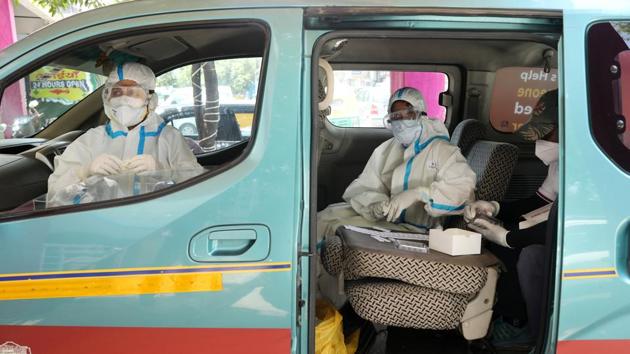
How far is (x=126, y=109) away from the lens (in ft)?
8.26

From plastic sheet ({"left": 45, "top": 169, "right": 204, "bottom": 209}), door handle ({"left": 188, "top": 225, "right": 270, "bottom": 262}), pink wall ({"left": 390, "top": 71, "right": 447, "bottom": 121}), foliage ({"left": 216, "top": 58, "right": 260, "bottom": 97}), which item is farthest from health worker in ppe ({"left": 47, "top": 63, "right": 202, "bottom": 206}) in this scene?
pink wall ({"left": 390, "top": 71, "right": 447, "bottom": 121})

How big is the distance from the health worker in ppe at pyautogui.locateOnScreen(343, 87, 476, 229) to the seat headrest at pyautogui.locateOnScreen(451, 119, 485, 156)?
0.39 m

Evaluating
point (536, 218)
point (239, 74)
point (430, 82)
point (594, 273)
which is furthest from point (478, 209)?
point (430, 82)

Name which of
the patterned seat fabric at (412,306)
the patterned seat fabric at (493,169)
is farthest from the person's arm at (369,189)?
the patterned seat fabric at (412,306)

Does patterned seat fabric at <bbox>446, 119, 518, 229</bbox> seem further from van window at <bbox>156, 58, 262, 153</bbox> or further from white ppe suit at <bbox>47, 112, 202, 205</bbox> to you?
white ppe suit at <bbox>47, 112, 202, 205</bbox>

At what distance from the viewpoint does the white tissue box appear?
228 cm

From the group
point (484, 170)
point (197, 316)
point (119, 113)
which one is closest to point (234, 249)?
point (197, 316)

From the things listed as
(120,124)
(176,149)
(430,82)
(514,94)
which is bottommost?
(176,149)

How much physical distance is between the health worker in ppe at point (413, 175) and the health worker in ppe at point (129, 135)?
114 cm

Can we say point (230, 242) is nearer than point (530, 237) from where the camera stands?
Yes

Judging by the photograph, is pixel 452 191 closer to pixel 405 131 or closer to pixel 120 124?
pixel 405 131

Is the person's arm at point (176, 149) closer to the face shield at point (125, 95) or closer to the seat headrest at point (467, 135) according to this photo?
the face shield at point (125, 95)

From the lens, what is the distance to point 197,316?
1.81 metres

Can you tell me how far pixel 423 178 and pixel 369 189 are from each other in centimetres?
41
